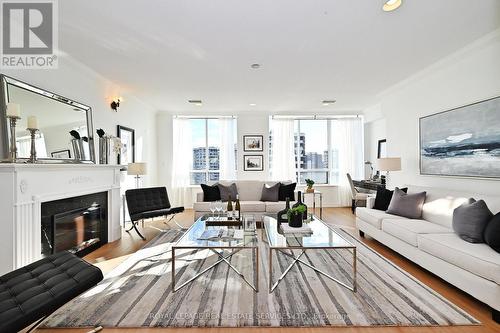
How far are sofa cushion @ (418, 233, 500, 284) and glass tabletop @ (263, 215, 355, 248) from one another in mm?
924

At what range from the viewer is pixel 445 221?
3.15 metres

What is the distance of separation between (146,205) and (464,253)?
460 centimetres

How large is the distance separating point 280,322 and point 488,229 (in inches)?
83.3

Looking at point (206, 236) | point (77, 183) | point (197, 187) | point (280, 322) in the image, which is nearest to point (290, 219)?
point (206, 236)

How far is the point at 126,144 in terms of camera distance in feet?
16.9

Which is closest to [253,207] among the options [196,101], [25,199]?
[196,101]

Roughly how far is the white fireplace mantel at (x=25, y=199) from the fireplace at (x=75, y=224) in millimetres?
163

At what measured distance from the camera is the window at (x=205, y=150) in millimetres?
7023

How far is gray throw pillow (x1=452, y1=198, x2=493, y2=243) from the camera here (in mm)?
2477

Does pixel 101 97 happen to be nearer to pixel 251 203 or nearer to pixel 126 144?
pixel 126 144

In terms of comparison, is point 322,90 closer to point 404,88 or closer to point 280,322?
point 404,88

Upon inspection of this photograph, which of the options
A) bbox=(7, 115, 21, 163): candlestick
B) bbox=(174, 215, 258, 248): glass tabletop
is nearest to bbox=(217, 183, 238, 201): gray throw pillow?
bbox=(174, 215, 258, 248): glass tabletop

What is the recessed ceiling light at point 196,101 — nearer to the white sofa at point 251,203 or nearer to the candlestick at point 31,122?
the white sofa at point 251,203

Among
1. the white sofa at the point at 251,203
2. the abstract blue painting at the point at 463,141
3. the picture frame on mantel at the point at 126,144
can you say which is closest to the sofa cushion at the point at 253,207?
the white sofa at the point at 251,203
